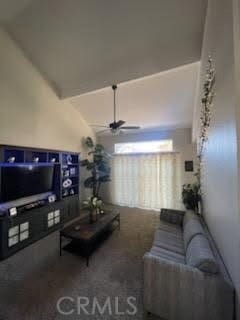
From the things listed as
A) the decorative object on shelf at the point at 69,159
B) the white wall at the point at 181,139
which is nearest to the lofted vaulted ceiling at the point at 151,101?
the white wall at the point at 181,139

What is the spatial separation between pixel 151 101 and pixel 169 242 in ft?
11.2

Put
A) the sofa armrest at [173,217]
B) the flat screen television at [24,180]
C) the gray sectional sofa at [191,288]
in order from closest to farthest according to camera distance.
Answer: the gray sectional sofa at [191,288] → the flat screen television at [24,180] → the sofa armrest at [173,217]

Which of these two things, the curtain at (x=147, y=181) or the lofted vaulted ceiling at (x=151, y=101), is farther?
the curtain at (x=147, y=181)

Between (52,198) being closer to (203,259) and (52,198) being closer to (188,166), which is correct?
(203,259)

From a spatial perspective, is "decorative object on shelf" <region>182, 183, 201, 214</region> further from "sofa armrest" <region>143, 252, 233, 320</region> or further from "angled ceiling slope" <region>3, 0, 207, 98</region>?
"angled ceiling slope" <region>3, 0, 207, 98</region>

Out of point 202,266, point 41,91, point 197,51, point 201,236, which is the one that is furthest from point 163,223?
point 41,91

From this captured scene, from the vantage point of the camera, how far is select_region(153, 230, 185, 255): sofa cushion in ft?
7.64

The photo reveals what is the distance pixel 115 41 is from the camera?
2.86 meters

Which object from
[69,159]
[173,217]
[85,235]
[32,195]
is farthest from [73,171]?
[173,217]

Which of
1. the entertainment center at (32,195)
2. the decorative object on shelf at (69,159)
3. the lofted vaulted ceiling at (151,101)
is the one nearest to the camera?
the entertainment center at (32,195)

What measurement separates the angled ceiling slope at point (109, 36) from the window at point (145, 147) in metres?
2.79

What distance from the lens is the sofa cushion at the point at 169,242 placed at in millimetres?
2328

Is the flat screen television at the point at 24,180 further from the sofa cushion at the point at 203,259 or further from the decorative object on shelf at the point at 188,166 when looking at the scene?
the decorative object on shelf at the point at 188,166

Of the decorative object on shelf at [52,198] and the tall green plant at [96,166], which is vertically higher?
the tall green plant at [96,166]
